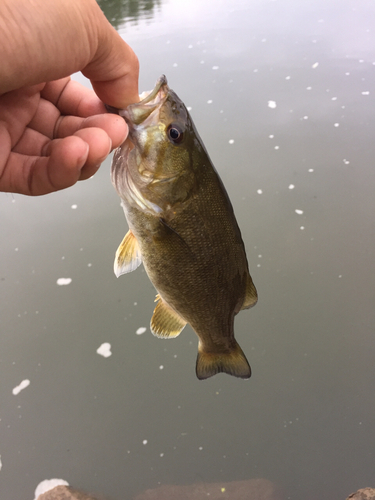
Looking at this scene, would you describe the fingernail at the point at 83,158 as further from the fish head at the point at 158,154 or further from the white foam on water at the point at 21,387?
the white foam on water at the point at 21,387

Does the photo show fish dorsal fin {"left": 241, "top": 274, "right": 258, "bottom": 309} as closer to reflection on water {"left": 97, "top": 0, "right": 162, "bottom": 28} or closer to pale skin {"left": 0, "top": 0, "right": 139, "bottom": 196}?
pale skin {"left": 0, "top": 0, "right": 139, "bottom": 196}

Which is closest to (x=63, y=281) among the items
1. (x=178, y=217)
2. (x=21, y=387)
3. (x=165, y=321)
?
(x=21, y=387)

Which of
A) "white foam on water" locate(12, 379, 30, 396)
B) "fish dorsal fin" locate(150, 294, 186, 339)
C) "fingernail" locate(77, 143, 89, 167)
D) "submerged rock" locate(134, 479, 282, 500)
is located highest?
"fingernail" locate(77, 143, 89, 167)

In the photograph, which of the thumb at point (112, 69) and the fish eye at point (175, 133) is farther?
the fish eye at point (175, 133)

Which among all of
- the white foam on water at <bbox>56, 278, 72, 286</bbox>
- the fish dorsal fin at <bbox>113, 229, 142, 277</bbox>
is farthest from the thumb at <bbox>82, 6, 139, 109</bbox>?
the white foam on water at <bbox>56, 278, 72, 286</bbox>

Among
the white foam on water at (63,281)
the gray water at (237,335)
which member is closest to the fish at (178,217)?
the gray water at (237,335)

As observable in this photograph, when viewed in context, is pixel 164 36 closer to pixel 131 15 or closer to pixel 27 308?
pixel 131 15

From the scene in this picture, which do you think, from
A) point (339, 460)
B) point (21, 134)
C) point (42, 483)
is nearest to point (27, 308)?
point (42, 483)
